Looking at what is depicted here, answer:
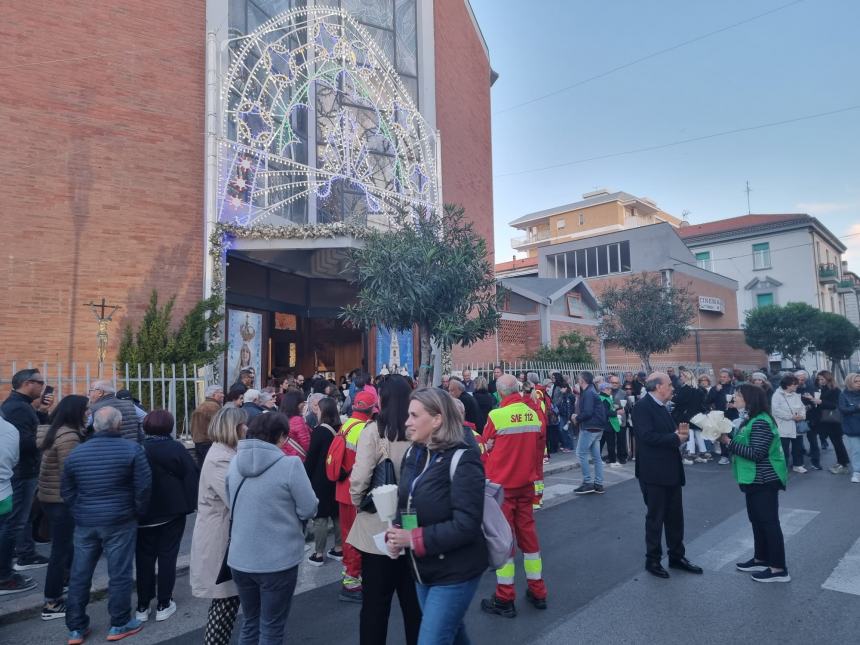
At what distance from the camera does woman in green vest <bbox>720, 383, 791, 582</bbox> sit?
512 cm

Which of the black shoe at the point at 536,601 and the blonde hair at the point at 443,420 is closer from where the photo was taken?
the blonde hair at the point at 443,420

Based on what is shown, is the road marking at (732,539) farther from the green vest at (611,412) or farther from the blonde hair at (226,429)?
the blonde hair at (226,429)

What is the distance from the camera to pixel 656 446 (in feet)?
17.7

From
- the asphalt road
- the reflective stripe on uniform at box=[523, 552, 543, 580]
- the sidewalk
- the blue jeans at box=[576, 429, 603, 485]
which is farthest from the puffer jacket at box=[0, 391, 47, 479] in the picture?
the blue jeans at box=[576, 429, 603, 485]

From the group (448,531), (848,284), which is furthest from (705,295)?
(448,531)

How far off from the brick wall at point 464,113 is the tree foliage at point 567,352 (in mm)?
4126

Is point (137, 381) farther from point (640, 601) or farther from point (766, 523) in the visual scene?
point (766, 523)

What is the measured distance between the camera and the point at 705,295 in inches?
1519

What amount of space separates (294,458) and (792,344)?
37.8 m

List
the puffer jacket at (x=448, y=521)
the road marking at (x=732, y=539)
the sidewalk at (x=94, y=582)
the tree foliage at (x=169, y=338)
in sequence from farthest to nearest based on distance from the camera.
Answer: the tree foliage at (x=169, y=338)
the road marking at (x=732, y=539)
the sidewalk at (x=94, y=582)
the puffer jacket at (x=448, y=521)

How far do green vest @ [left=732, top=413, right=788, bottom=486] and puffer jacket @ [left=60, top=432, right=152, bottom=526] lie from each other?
500 cm

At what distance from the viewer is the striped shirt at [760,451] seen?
17.1ft

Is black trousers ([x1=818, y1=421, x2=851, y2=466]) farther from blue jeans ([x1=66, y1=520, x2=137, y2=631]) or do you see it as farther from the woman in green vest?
blue jeans ([x1=66, y1=520, x2=137, y2=631])

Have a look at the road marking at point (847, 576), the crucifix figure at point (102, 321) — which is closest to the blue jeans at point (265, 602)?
the road marking at point (847, 576)
